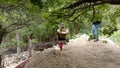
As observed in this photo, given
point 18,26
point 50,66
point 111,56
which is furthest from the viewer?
point 18,26

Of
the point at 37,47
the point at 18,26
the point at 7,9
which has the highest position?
the point at 7,9

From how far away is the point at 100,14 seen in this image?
12195 mm

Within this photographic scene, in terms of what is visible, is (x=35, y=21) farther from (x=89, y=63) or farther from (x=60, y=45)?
(x=89, y=63)

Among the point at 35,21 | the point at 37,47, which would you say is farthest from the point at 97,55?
the point at 37,47

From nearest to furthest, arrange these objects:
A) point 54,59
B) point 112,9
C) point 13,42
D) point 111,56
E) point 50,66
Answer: point 50,66, point 54,59, point 111,56, point 112,9, point 13,42

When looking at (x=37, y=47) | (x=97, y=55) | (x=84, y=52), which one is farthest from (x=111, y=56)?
(x=37, y=47)

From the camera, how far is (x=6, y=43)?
20.0 m

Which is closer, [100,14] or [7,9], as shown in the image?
[7,9]

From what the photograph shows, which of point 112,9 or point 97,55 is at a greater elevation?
point 112,9

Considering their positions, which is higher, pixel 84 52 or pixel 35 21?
pixel 35 21

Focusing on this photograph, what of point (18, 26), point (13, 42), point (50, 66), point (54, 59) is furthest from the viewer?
point (13, 42)

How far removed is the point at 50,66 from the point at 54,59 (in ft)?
2.36

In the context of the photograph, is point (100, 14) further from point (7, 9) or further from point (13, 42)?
point (13, 42)

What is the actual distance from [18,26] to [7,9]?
6.86ft
